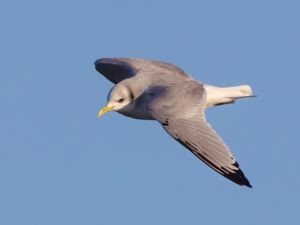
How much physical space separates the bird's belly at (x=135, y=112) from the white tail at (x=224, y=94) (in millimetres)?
1139

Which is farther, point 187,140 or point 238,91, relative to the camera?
point 238,91

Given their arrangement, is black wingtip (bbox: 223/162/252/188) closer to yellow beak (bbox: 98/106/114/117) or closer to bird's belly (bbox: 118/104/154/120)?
bird's belly (bbox: 118/104/154/120)

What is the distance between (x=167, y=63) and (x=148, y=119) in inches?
89.3

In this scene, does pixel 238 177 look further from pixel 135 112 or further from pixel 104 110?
pixel 104 110

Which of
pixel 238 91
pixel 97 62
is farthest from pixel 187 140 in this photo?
pixel 97 62

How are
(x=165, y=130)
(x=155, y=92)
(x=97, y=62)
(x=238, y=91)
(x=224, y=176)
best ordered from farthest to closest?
(x=97, y=62)
(x=238, y=91)
(x=155, y=92)
(x=165, y=130)
(x=224, y=176)

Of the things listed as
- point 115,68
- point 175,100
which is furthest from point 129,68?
point 175,100

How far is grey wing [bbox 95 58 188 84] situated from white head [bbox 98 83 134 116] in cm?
117

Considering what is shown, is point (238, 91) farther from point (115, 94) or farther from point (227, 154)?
point (227, 154)

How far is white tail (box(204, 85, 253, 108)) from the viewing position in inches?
672

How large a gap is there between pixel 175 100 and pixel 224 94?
1.90 m

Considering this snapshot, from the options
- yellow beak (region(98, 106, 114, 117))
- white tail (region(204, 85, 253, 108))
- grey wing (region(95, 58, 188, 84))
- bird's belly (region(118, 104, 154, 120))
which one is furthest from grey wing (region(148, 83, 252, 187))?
grey wing (region(95, 58, 188, 84))

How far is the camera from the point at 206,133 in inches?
571

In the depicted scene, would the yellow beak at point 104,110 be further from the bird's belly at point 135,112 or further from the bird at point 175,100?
the bird's belly at point 135,112
